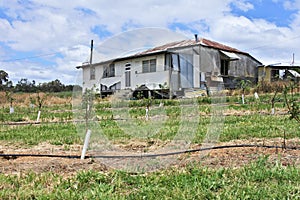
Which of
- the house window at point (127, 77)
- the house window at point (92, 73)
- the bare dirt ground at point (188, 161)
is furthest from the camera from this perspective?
the house window at point (127, 77)

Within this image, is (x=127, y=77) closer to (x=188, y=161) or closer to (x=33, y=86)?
(x=188, y=161)

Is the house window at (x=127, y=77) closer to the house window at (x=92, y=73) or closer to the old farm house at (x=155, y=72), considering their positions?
the old farm house at (x=155, y=72)

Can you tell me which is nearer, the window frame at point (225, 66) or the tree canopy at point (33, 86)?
the tree canopy at point (33, 86)

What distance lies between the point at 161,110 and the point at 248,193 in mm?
8892

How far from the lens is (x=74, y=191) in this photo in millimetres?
2967

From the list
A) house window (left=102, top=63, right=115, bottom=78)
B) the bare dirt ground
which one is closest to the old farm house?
house window (left=102, top=63, right=115, bottom=78)

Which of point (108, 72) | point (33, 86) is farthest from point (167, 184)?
point (33, 86)

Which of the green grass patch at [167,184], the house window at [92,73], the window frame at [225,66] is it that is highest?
the window frame at [225,66]

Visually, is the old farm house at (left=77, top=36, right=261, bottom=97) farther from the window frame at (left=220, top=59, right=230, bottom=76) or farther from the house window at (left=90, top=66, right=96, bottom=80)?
the window frame at (left=220, top=59, right=230, bottom=76)

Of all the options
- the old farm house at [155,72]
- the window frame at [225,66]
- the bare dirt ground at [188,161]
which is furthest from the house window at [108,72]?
the window frame at [225,66]

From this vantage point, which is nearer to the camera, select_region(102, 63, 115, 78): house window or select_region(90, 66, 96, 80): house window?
select_region(90, 66, 96, 80): house window

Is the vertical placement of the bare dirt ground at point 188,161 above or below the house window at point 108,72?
below

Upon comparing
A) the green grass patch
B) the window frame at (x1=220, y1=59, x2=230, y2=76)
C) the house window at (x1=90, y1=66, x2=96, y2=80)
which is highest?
the window frame at (x1=220, y1=59, x2=230, y2=76)

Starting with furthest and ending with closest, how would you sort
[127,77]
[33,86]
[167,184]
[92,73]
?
[33,86], [127,77], [92,73], [167,184]
